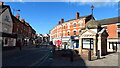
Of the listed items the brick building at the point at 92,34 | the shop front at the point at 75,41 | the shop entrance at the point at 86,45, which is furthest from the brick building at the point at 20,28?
the shop entrance at the point at 86,45

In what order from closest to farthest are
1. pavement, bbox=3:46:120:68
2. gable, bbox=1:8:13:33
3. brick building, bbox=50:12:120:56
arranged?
pavement, bbox=3:46:120:68 < brick building, bbox=50:12:120:56 < gable, bbox=1:8:13:33

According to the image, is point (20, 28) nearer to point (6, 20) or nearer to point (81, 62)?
point (6, 20)

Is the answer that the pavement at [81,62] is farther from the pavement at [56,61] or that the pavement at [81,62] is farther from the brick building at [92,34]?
the brick building at [92,34]

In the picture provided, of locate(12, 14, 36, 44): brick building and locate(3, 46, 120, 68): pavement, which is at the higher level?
locate(12, 14, 36, 44): brick building

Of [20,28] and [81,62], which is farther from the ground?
[20,28]

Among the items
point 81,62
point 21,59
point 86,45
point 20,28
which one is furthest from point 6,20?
point 81,62

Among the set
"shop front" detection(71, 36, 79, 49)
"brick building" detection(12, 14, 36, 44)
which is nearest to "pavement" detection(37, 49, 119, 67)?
"shop front" detection(71, 36, 79, 49)

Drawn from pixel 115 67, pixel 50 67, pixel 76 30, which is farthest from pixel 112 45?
pixel 50 67

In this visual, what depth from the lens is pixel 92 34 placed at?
14734mm

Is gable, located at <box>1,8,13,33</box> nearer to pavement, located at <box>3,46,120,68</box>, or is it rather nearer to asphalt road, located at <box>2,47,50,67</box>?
asphalt road, located at <box>2,47,50,67</box>

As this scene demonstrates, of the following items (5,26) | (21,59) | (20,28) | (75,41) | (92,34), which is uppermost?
(20,28)

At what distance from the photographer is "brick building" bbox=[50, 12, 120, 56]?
48.5 feet

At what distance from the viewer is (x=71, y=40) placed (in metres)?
38.3

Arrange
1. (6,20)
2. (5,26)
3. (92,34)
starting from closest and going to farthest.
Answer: (92,34) → (5,26) → (6,20)
